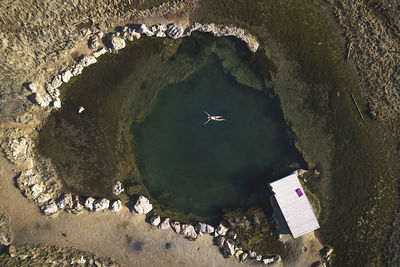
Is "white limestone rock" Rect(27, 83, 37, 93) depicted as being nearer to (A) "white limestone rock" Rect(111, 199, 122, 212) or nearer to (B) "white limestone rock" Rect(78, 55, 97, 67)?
(B) "white limestone rock" Rect(78, 55, 97, 67)

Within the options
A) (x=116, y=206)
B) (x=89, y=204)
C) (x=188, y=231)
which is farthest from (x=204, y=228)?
(x=89, y=204)

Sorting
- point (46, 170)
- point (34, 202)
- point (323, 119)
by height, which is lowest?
point (323, 119)

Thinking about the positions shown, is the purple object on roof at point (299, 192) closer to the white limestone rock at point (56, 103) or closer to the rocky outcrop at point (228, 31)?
the rocky outcrop at point (228, 31)

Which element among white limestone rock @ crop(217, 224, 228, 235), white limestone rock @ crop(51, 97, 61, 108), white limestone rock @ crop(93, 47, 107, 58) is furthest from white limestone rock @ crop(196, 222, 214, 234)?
white limestone rock @ crop(93, 47, 107, 58)

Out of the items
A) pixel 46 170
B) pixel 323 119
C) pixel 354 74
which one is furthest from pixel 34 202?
pixel 354 74

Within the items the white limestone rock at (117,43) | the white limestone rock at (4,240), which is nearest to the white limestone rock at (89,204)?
the white limestone rock at (4,240)

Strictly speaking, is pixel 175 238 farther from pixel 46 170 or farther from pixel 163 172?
pixel 46 170

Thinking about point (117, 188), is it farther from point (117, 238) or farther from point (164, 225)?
point (164, 225)
